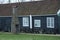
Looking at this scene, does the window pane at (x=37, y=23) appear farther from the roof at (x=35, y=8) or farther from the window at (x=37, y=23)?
the roof at (x=35, y=8)

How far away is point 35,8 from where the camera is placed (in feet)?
128

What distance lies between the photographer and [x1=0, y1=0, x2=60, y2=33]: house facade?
3647 cm

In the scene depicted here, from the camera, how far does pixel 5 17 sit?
135 feet

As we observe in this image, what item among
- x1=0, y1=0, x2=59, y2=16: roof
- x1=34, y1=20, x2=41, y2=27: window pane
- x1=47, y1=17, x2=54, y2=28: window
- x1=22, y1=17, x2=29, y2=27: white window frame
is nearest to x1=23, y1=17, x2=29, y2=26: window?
x1=22, y1=17, x2=29, y2=27: white window frame

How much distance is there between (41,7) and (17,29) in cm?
583

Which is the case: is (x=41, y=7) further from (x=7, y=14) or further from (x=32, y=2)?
(x=7, y=14)

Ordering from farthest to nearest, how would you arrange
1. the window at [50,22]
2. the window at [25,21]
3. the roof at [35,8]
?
1. the window at [25,21]
2. the roof at [35,8]
3. the window at [50,22]

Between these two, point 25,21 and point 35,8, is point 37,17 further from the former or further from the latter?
point 25,21

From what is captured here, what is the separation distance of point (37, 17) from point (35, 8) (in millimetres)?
1866

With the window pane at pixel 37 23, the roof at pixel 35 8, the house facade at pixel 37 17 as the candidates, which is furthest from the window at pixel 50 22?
the window pane at pixel 37 23

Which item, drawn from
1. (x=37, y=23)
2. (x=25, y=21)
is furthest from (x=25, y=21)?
(x=37, y=23)

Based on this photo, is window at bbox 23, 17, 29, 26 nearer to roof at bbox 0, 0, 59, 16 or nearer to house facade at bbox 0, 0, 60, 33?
house facade at bbox 0, 0, 60, 33

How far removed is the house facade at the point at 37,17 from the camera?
120ft

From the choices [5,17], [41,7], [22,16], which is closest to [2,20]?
[5,17]
